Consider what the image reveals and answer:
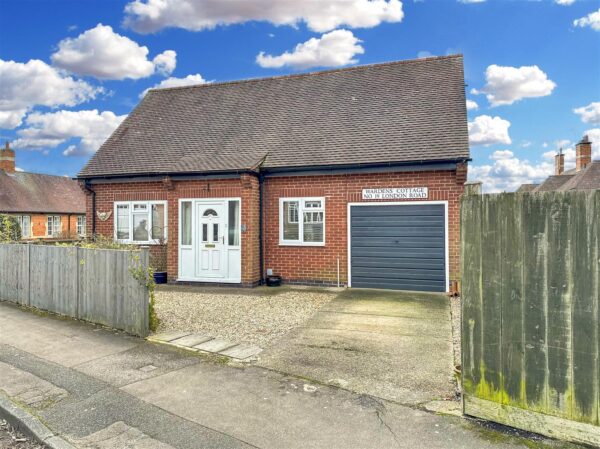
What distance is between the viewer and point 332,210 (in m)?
11.2

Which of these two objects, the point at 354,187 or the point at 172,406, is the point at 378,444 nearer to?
the point at 172,406

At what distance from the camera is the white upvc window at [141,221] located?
1289 centimetres

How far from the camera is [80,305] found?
7.40m

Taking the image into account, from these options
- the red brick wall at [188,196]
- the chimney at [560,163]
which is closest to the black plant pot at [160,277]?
the red brick wall at [188,196]

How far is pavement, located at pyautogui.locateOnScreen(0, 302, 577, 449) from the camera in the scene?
11.1ft

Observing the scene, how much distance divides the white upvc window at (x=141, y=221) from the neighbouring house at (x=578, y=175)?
46.9 feet

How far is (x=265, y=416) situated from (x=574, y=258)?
9.40 feet

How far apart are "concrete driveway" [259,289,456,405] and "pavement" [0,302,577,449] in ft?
0.85

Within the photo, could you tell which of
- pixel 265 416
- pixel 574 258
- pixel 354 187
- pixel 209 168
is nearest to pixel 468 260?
pixel 574 258

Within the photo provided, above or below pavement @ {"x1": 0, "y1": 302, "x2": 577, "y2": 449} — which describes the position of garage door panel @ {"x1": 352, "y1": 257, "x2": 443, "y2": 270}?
above

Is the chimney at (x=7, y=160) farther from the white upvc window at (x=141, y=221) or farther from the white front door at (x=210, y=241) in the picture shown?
the white front door at (x=210, y=241)

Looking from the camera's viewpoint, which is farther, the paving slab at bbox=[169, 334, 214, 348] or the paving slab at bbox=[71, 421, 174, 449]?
the paving slab at bbox=[169, 334, 214, 348]

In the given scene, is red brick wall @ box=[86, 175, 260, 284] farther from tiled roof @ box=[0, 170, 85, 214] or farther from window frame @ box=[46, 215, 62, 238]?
window frame @ box=[46, 215, 62, 238]

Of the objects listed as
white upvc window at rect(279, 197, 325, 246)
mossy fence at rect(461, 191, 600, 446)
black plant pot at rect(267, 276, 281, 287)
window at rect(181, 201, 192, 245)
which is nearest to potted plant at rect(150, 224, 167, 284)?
window at rect(181, 201, 192, 245)
